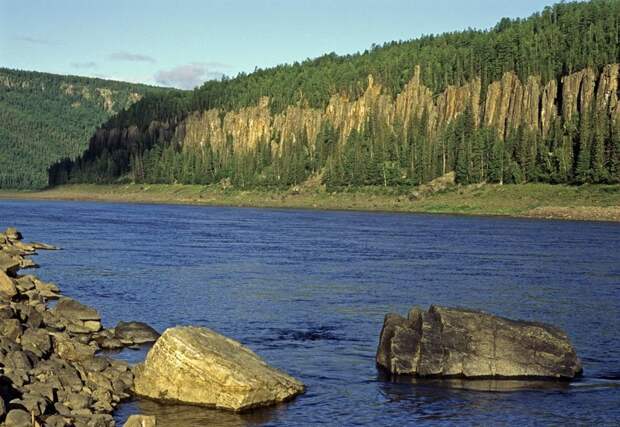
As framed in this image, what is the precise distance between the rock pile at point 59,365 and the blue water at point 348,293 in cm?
170

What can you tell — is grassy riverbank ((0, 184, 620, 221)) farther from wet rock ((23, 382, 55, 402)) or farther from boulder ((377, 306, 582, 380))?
wet rock ((23, 382, 55, 402))

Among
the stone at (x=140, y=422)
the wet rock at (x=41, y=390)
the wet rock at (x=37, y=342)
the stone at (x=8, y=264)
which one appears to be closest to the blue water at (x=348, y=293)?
the wet rock at (x=41, y=390)

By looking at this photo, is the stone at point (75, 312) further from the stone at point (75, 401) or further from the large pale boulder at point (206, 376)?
the stone at point (75, 401)

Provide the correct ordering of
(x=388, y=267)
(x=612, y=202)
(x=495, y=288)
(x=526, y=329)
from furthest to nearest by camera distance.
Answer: (x=612, y=202) < (x=388, y=267) < (x=495, y=288) < (x=526, y=329)

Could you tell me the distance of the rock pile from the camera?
23844 millimetres

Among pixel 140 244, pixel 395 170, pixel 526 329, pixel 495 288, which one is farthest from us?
pixel 395 170

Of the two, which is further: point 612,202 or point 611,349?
point 612,202

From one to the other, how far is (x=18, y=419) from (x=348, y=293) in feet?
106

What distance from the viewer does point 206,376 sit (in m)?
27.7

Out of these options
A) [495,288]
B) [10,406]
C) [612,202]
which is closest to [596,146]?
[612,202]

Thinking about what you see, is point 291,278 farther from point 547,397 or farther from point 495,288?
point 547,397

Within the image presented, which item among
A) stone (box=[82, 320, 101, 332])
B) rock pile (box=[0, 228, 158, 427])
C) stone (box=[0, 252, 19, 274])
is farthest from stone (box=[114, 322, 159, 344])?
stone (box=[0, 252, 19, 274])

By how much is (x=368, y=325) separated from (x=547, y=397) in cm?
1358

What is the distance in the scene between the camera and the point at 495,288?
55219 mm
